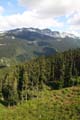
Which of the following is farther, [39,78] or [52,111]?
[39,78]

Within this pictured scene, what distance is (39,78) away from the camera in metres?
136

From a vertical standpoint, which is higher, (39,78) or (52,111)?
(39,78)

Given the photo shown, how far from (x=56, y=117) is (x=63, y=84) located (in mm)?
57352

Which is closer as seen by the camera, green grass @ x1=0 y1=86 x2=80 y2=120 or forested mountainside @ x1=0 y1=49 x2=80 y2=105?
green grass @ x1=0 y1=86 x2=80 y2=120

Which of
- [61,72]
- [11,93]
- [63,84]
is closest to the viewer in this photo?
[11,93]

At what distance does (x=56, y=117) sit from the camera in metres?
73.5

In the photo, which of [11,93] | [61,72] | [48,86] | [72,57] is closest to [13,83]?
[11,93]

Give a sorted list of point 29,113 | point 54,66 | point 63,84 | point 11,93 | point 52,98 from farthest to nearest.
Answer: point 54,66 → point 63,84 → point 11,93 → point 52,98 → point 29,113

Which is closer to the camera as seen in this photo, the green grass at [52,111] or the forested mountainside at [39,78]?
the green grass at [52,111]

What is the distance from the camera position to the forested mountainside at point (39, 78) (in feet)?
387

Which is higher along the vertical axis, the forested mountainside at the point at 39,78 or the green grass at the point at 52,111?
the forested mountainside at the point at 39,78

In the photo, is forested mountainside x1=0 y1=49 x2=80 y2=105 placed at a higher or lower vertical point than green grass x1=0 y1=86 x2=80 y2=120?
higher

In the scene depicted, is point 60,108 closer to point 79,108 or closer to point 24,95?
point 79,108

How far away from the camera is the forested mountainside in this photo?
118 metres
